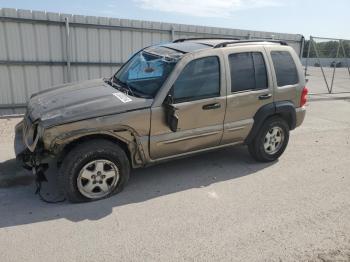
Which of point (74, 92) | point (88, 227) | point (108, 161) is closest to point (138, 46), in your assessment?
point (74, 92)

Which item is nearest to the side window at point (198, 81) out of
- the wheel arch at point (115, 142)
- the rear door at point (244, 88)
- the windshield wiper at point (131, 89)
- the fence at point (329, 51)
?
the rear door at point (244, 88)

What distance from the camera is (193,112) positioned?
468 centimetres

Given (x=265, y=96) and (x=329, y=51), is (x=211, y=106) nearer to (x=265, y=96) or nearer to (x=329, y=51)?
(x=265, y=96)

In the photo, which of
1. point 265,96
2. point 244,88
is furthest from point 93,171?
point 265,96

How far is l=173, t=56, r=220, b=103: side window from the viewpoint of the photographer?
4.57m

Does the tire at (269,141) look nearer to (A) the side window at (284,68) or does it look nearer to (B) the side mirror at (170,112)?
(A) the side window at (284,68)

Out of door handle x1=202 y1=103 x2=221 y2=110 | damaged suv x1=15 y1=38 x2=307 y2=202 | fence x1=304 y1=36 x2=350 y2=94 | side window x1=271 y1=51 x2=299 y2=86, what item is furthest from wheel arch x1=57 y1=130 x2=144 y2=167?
fence x1=304 y1=36 x2=350 y2=94

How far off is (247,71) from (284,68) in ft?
2.58

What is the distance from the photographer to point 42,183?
4758 millimetres

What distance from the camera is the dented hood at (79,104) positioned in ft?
13.2

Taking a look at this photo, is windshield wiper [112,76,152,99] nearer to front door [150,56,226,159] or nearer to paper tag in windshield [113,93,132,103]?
paper tag in windshield [113,93,132,103]

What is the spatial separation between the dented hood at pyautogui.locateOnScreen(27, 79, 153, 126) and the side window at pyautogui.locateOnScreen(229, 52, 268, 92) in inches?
55.0

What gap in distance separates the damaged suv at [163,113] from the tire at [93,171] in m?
0.01

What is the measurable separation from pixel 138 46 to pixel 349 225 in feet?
24.0
